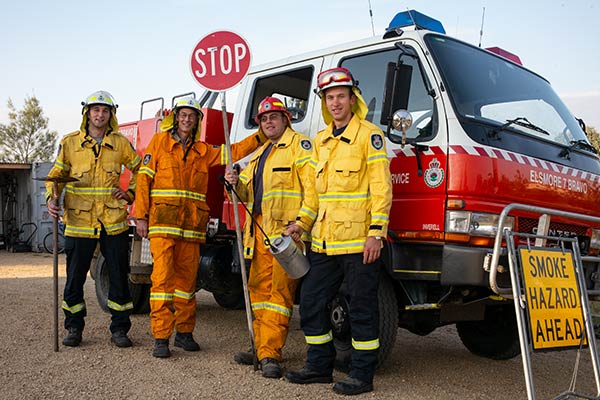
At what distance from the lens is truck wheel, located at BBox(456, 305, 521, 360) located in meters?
5.18

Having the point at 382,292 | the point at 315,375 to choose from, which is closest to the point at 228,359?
the point at 315,375

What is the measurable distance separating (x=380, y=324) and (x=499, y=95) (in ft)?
Answer: 6.21

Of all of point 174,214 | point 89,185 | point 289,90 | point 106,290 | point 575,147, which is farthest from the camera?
point 106,290

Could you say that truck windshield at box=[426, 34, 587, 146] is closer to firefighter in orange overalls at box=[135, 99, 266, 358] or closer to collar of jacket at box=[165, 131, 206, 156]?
firefighter in orange overalls at box=[135, 99, 266, 358]

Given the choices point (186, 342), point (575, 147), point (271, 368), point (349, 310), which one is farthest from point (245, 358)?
point (575, 147)

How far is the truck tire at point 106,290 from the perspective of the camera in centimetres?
679

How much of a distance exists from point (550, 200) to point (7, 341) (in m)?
4.66

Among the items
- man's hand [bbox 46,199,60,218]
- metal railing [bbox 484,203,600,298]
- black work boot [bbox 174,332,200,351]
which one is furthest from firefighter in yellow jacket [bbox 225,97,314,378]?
man's hand [bbox 46,199,60,218]

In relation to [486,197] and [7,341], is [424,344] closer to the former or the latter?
[486,197]

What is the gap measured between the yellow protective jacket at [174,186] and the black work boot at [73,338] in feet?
3.81

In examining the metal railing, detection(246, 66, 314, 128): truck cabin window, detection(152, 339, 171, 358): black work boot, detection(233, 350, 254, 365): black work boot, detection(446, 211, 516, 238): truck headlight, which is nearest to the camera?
the metal railing

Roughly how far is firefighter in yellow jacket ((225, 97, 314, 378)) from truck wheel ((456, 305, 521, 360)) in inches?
71.8

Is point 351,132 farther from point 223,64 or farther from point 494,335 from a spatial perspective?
point 494,335

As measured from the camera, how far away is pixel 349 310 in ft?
13.1
